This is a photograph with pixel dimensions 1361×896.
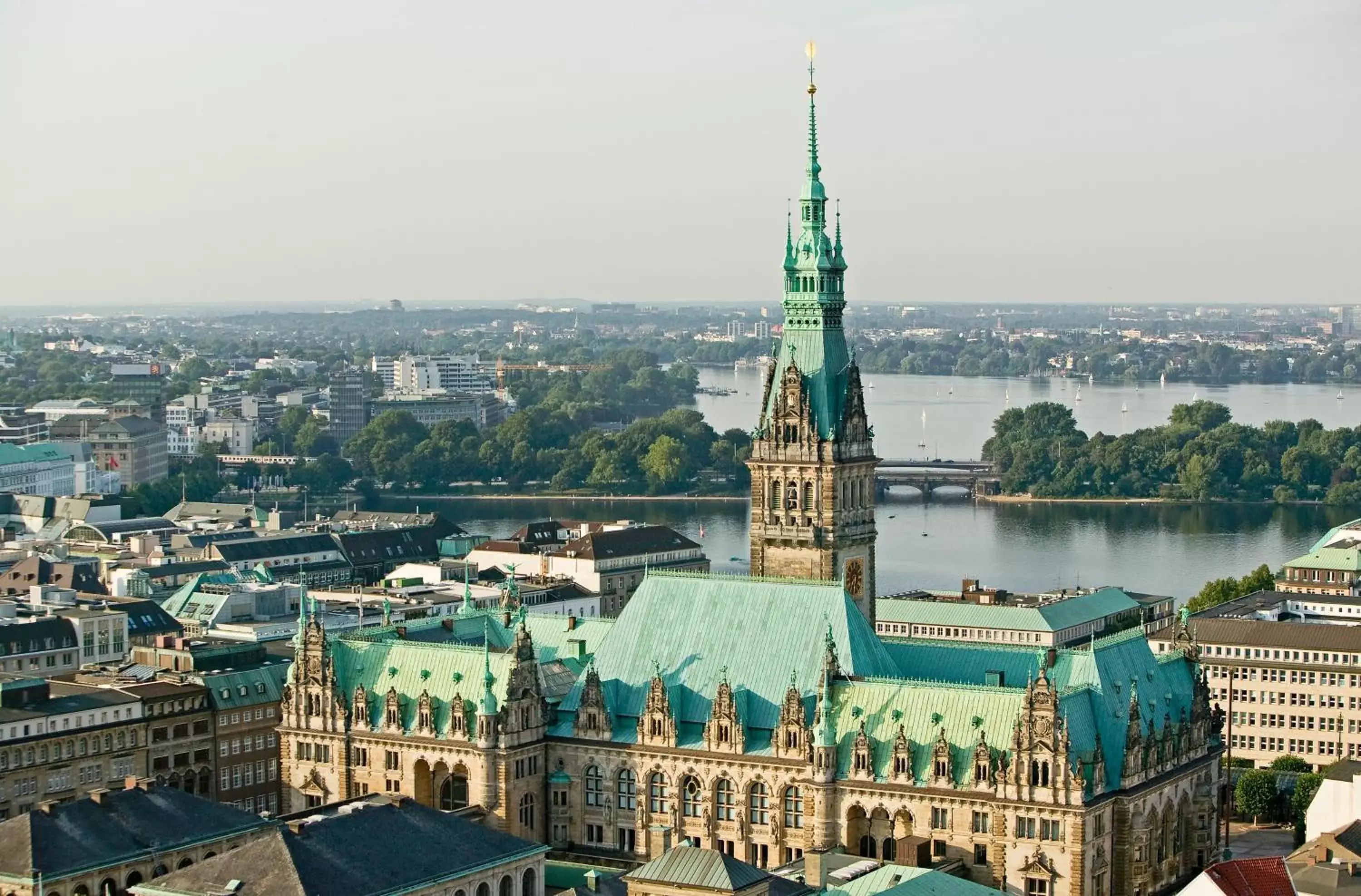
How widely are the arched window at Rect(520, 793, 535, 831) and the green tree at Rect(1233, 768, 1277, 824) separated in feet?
89.7

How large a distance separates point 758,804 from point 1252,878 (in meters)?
16.4

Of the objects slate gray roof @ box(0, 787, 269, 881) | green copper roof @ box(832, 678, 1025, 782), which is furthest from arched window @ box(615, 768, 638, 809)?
slate gray roof @ box(0, 787, 269, 881)

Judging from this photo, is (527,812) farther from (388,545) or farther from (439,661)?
(388,545)

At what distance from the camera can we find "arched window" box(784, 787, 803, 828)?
73.8 metres

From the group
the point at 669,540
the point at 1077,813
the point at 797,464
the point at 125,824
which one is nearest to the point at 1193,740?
the point at 1077,813

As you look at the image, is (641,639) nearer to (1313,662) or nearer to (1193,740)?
(1193,740)

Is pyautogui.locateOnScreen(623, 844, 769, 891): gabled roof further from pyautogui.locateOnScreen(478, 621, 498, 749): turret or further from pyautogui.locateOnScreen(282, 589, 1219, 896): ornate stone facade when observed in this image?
pyautogui.locateOnScreen(478, 621, 498, 749): turret

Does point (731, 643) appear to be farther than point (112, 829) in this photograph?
Yes

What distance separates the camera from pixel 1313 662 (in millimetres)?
107312

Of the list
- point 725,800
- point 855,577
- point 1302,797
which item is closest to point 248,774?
point 855,577

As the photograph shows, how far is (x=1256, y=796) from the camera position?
9131 centimetres

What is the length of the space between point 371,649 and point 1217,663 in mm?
41693

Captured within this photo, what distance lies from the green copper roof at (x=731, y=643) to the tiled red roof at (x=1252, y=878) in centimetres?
1505

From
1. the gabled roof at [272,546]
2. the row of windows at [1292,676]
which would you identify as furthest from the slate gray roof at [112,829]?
the gabled roof at [272,546]
